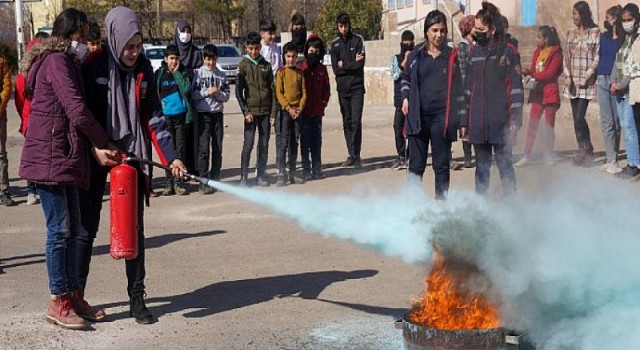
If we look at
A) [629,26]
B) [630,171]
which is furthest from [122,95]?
[629,26]

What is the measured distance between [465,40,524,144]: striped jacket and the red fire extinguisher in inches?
170

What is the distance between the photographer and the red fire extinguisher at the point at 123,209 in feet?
22.1

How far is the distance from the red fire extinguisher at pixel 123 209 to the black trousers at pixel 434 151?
12.1ft

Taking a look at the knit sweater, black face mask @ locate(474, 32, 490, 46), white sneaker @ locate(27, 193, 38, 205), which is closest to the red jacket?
the knit sweater

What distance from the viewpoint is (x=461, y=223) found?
575cm

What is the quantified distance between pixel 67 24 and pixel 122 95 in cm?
61

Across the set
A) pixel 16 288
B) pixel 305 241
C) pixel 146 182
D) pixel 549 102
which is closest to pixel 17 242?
pixel 16 288

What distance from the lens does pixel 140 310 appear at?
716cm

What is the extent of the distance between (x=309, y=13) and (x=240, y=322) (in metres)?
48.8

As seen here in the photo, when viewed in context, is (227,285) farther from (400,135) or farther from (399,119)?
(399,119)

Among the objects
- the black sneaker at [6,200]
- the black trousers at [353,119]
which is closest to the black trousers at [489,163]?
the black trousers at [353,119]

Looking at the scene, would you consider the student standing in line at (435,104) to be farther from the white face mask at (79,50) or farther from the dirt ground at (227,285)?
the white face mask at (79,50)

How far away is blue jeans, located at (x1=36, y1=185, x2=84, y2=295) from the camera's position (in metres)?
6.80

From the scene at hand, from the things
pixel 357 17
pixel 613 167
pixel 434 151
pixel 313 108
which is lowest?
pixel 613 167
